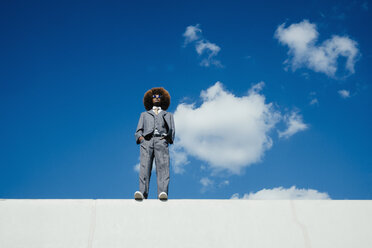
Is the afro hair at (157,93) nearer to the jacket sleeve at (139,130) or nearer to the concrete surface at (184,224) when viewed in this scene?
the jacket sleeve at (139,130)

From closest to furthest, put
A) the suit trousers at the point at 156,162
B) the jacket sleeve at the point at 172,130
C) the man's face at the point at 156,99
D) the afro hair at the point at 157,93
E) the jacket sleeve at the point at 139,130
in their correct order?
the suit trousers at the point at 156,162 < the jacket sleeve at the point at 139,130 < the jacket sleeve at the point at 172,130 < the man's face at the point at 156,99 < the afro hair at the point at 157,93

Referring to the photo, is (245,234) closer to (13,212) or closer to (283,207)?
(283,207)

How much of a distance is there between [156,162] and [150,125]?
2.23 feet

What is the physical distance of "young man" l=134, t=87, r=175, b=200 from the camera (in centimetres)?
497

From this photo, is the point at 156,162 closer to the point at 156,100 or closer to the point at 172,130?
the point at 172,130

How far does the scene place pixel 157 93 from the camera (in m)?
6.11

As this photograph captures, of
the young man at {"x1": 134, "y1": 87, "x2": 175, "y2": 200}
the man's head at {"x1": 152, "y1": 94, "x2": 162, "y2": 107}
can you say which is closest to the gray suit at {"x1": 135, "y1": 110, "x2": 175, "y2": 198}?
the young man at {"x1": 134, "y1": 87, "x2": 175, "y2": 200}

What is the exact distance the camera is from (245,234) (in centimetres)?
402

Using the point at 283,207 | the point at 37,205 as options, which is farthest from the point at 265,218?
the point at 37,205

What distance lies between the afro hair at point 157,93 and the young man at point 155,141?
67 mm

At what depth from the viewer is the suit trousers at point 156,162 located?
492 cm

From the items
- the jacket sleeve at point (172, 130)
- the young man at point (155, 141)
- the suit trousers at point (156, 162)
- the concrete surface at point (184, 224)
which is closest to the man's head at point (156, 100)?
the young man at point (155, 141)

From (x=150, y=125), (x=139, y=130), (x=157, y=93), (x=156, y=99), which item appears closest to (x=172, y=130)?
(x=150, y=125)

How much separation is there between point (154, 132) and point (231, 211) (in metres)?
1.94
